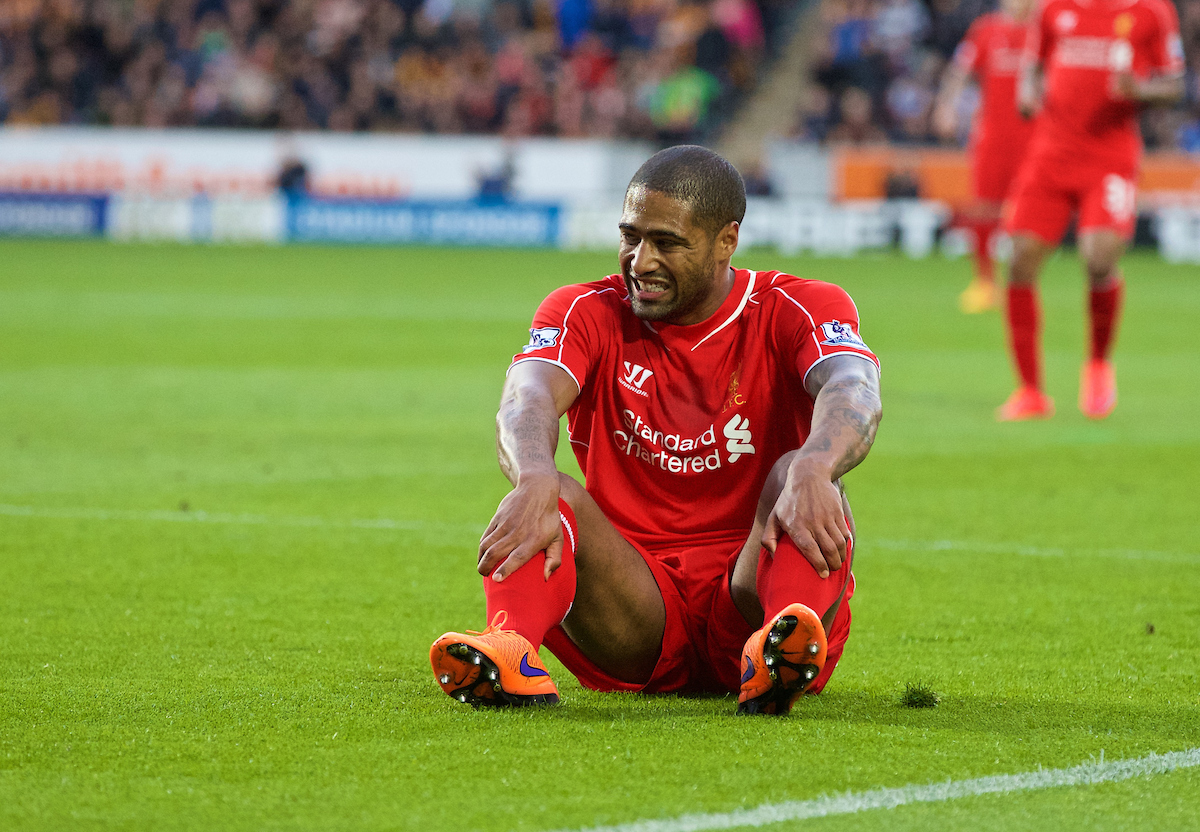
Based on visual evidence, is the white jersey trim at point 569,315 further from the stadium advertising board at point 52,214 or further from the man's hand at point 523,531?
the stadium advertising board at point 52,214

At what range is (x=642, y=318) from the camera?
384 cm

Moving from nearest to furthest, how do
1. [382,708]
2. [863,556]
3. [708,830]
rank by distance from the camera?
[708,830] < [382,708] < [863,556]

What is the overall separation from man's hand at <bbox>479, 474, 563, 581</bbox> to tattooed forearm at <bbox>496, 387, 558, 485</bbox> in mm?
78

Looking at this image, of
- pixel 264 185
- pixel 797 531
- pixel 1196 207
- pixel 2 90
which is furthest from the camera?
pixel 2 90

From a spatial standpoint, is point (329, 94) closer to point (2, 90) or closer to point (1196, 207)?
point (2, 90)

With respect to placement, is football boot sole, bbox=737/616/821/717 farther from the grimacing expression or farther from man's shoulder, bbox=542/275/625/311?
man's shoulder, bbox=542/275/625/311

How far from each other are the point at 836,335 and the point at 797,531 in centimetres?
57

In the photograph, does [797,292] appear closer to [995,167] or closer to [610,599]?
[610,599]

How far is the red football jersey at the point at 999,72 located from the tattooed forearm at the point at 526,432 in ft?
40.5

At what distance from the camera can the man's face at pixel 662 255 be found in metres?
3.68

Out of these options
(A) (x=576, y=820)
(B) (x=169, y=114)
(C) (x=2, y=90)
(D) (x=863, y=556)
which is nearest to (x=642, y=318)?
(A) (x=576, y=820)

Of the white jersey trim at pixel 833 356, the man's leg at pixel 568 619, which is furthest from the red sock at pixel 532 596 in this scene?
the white jersey trim at pixel 833 356

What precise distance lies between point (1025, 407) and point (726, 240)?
20.8 feet

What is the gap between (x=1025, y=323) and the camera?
31.8ft
